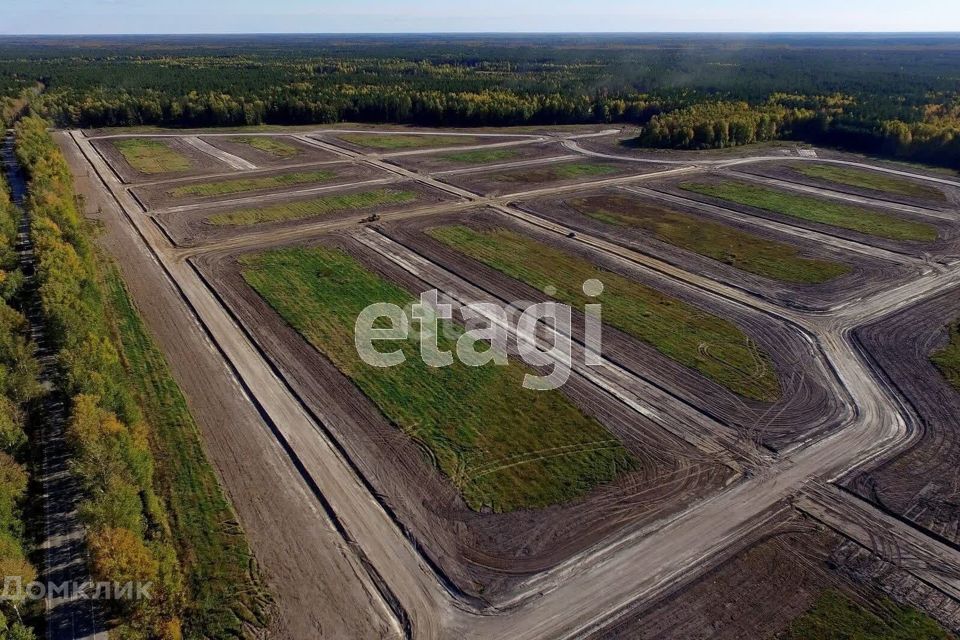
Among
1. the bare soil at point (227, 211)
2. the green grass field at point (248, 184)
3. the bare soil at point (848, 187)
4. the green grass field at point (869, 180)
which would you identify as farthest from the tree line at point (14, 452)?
the green grass field at point (869, 180)

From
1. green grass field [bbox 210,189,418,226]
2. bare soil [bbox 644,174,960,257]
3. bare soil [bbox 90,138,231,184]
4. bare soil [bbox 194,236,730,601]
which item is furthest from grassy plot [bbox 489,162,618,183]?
bare soil [bbox 194,236,730,601]

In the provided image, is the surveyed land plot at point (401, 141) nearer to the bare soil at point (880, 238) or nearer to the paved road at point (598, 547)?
the bare soil at point (880, 238)

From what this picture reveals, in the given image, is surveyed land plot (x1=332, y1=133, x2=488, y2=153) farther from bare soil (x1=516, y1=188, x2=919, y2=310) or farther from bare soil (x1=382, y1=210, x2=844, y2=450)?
bare soil (x1=382, y1=210, x2=844, y2=450)

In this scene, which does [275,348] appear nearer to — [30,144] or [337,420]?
[337,420]

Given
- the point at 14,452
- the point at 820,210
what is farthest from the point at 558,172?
the point at 14,452

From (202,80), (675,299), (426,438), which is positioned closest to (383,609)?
(426,438)

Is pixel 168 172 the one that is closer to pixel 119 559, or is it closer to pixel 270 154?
pixel 270 154
